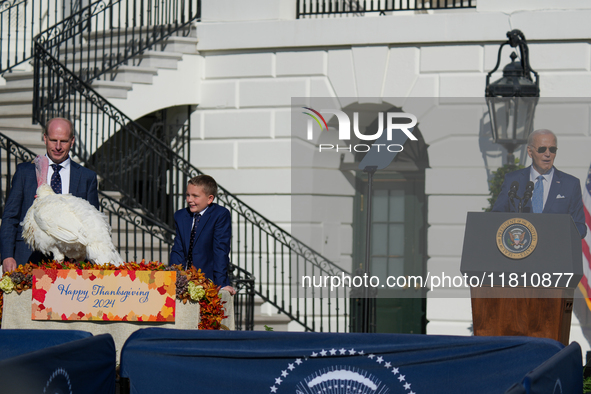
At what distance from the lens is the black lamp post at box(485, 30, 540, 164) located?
8.49 meters

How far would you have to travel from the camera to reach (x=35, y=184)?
556cm

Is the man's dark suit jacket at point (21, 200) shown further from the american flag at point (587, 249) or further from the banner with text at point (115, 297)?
the american flag at point (587, 249)

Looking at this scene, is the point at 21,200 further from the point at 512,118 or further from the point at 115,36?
the point at 115,36

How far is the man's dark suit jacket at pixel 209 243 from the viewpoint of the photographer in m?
5.59

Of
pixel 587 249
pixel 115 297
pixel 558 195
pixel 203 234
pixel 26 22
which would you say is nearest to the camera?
pixel 115 297

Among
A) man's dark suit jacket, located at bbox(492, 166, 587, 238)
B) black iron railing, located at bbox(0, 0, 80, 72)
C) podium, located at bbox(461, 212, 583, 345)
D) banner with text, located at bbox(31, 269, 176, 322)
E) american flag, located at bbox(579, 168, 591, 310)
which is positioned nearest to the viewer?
banner with text, located at bbox(31, 269, 176, 322)

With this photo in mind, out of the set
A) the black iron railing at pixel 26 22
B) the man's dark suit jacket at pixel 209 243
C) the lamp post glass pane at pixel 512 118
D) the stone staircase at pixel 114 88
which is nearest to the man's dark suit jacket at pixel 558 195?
the lamp post glass pane at pixel 512 118


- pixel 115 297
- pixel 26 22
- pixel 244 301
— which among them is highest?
pixel 26 22

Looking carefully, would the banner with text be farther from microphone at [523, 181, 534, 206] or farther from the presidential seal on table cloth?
microphone at [523, 181, 534, 206]

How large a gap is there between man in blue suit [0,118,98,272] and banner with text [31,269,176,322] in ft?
2.66

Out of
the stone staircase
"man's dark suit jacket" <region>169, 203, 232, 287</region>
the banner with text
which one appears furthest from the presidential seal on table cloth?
the stone staircase

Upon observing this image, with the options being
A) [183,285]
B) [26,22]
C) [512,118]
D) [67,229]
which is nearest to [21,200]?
[67,229]

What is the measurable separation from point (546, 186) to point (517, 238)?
1086 mm

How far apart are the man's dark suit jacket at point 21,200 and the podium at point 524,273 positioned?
9.83 ft
